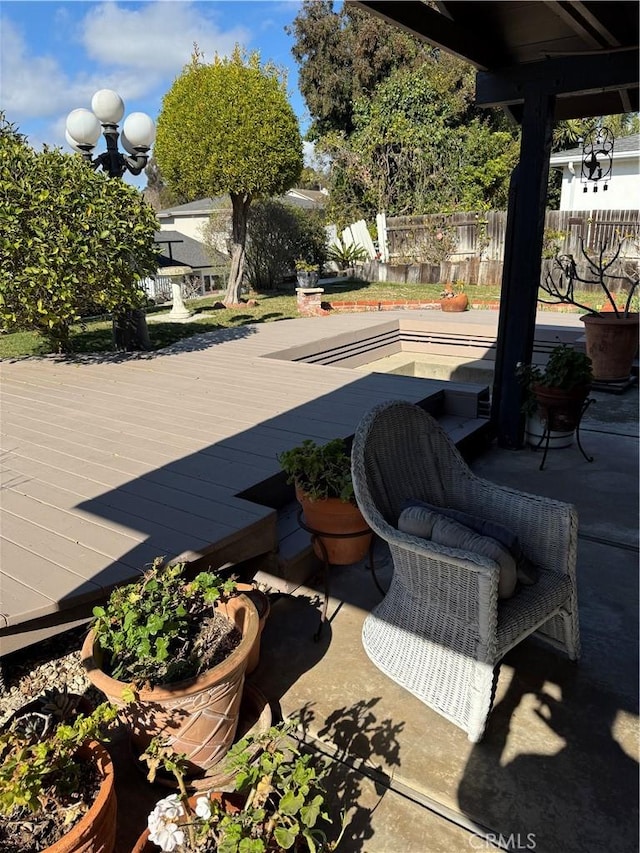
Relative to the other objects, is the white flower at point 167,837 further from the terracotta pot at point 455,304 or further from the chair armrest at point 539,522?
the terracotta pot at point 455,304

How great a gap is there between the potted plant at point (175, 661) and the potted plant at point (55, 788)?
0.14 metres

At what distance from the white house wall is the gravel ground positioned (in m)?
15.1

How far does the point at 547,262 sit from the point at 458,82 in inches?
311

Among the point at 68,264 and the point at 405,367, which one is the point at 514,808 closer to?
the point at 68,264

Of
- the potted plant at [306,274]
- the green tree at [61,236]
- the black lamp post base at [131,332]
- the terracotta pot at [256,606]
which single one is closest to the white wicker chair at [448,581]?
the terracotta pot at [256,606]

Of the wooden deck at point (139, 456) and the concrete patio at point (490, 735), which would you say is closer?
the concrete patio at point (490, 735)

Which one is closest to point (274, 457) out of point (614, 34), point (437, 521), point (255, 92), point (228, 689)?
point (437, 521)

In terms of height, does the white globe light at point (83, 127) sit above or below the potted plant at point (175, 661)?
above

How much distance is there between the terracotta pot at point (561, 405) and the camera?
12.3ft

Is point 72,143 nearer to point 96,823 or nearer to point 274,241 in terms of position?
point 96,823

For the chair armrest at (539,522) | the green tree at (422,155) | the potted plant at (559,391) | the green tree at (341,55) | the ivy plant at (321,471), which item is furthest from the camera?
the green tree at (341,55)

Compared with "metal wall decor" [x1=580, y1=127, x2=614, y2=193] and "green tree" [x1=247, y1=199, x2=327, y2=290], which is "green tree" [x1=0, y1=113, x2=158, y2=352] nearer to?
"metal wall decor" [x1=580, y1=127, x2=614, y2=193]

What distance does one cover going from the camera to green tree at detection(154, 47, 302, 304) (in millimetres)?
8727

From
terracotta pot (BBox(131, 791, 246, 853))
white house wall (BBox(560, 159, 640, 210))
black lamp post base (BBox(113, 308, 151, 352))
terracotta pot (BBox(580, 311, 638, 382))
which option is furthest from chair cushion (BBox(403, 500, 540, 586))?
white house wall (BBox(560, 159, 640, 210))
